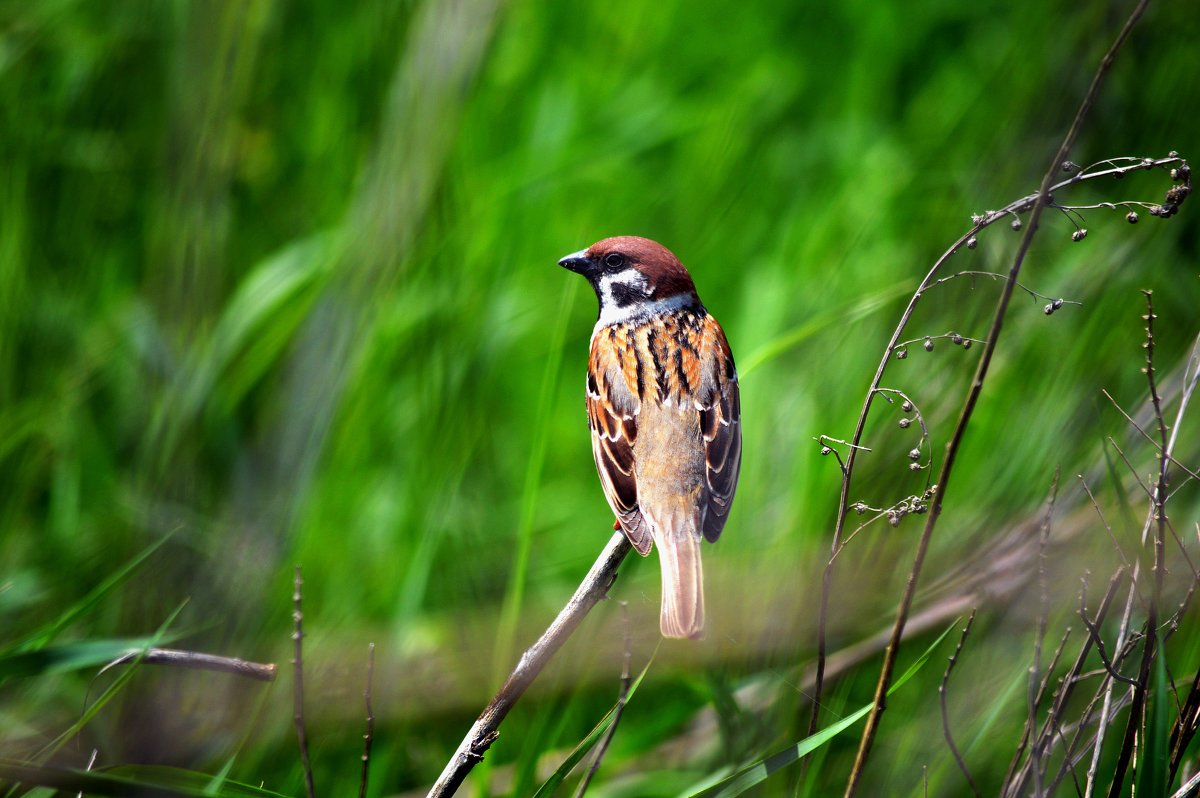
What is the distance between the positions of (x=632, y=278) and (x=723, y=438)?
39 centimetres

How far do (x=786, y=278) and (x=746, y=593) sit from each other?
184 centimetres

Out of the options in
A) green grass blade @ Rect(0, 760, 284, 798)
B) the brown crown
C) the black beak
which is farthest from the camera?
the black beak

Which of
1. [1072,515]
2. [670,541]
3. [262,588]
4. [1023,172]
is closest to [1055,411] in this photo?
[1072,515]

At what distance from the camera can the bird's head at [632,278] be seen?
1.99m

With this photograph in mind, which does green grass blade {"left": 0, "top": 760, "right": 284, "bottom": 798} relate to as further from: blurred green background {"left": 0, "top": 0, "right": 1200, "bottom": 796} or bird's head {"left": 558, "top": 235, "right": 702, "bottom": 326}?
bird's head {"left": 558, "top": 235, "right": 702, "bottom": 326}

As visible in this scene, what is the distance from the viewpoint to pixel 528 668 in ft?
4.43

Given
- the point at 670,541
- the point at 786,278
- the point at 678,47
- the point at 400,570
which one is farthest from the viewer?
the point at 678,47

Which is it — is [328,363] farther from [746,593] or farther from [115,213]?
[115,213]

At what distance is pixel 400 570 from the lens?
9.99 feet

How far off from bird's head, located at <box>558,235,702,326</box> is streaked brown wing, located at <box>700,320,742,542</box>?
144 millimetres

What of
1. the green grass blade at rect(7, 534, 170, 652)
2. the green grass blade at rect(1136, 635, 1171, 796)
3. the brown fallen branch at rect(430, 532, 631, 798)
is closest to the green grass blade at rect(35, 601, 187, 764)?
the green grass blade at rect(7, 534, 170, 652)

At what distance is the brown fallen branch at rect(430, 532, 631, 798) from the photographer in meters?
1.34

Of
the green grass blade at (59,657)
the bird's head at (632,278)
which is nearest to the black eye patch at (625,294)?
the bird's head at (632,278)

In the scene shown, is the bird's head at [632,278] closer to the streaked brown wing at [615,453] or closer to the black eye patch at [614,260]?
the black eye patch at [614,260]
